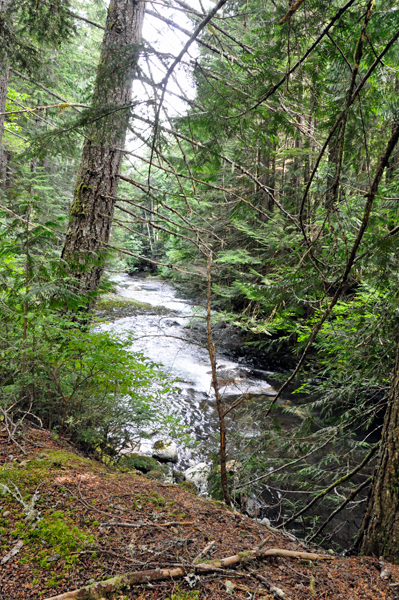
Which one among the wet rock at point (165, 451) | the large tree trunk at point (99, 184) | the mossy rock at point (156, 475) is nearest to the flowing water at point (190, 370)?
the wet rock at point (165, 451)

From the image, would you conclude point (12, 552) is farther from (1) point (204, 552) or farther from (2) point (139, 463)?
(2) point (139, 463)

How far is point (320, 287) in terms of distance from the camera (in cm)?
287

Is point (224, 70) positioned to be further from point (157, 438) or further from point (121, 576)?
point (157, 438)

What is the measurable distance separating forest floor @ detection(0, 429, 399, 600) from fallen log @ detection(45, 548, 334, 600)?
0.01 m

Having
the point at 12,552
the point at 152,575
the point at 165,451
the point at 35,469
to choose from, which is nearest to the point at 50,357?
the point at 35,469

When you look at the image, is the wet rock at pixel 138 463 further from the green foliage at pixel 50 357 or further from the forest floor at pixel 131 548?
the forest floor at pixel 131 548

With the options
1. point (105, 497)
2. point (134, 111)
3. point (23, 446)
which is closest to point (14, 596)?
point (105, 497)

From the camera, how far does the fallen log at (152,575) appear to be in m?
1.49

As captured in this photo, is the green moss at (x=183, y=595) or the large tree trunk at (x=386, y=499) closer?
the green moss at (x=183, y=595)

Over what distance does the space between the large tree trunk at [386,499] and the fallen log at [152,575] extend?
0.56 metres

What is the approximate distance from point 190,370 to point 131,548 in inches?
336

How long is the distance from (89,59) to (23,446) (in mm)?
18994

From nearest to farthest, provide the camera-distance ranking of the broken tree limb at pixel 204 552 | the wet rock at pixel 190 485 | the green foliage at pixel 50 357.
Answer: the broken tree limb at pixel 204 552
the green foliage at pixel 50 357
the wet rock at pixel 190 485

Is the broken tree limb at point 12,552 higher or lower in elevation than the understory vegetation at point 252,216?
lower
